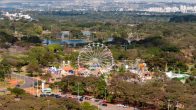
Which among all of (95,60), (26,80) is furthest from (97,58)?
(26,80)

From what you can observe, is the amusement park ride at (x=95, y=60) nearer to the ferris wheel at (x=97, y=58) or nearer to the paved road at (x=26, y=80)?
the ferris wheel at (x=97, y=58)

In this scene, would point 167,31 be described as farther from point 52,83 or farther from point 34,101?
point 34,101

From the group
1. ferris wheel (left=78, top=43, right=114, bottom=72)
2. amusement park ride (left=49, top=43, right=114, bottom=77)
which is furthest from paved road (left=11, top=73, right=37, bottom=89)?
ferris wheel (left=78, top=43, right=114, bottom=72)

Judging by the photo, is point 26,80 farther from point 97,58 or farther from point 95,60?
point 97,58

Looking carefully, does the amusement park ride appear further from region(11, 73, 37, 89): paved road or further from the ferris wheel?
region(11, 73, 37, 89): paved road

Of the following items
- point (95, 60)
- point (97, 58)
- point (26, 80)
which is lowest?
point (26, 80)

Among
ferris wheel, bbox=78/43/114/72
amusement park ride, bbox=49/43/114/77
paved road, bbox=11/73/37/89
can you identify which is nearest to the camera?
paved road, bbox=11/73/37/89

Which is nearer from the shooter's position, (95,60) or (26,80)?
(95,60)

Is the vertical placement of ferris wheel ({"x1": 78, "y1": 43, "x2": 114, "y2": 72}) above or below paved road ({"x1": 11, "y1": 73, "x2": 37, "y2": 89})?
above

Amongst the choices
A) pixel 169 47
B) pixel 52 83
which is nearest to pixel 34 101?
pixel 52 83

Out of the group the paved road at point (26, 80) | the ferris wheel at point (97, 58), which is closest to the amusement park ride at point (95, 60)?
the ferris wheel at point (97, 58)
